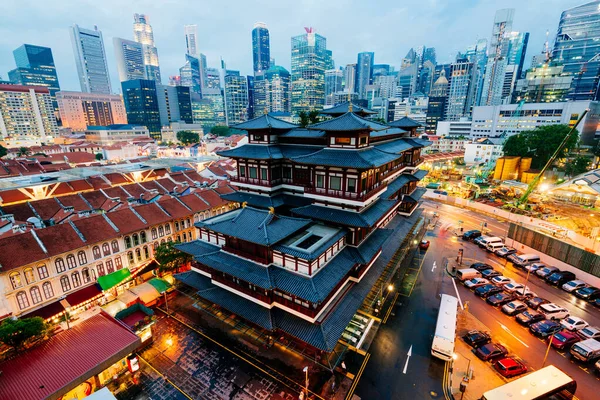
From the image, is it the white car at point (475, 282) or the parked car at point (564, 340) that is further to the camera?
the white car at point (475, 282)

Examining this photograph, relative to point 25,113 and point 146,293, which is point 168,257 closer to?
point 146,293

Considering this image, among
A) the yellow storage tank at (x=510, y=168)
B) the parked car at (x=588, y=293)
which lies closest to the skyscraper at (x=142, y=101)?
the yellow storage tank at (x=510, y=168)

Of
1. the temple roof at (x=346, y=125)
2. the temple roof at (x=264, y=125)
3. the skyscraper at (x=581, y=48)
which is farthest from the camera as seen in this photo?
the skyscraper at (x=581, y=48)

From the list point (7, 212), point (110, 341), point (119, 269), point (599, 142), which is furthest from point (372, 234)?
point (599, 142)

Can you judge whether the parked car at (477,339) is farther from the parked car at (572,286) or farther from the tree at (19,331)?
the tree at (19,331)

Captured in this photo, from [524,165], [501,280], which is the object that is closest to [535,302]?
[501,280]

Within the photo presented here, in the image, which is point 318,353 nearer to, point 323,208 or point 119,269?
point 323,208

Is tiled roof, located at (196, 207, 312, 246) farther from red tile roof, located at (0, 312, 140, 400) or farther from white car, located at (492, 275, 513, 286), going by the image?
white car, located at (492, 275, 513, 286)
